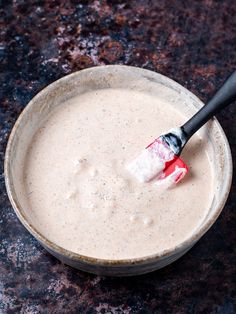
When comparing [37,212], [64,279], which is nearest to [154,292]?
[64,279]

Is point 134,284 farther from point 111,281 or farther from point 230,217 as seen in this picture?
point 230,217

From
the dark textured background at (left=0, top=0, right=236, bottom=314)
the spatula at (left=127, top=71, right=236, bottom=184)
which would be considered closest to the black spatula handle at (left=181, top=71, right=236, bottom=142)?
the spatula at (left=127, top=71, right=236, bottom=184)

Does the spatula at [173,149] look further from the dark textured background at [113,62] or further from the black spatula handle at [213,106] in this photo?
the dark textured background at [113,62]

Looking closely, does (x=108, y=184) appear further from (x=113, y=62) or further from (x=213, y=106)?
(x=113, y=62)

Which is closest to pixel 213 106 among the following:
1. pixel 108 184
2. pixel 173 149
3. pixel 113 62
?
pixel 173 149

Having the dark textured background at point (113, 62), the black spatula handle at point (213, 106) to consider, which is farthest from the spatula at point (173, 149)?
the dark textured background at point (113, 62)

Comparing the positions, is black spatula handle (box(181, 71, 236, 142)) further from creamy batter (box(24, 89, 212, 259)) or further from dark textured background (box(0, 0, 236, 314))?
dark textured background (box(0, 0, 236, 314))
